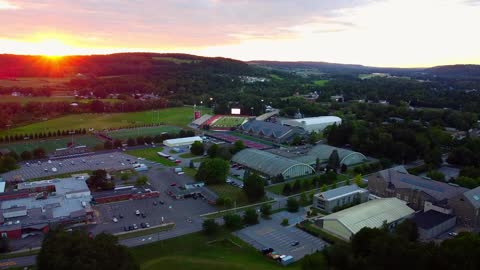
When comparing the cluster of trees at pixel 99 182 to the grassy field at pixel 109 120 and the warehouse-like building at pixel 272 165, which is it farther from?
the grassy field at pixel 109 120

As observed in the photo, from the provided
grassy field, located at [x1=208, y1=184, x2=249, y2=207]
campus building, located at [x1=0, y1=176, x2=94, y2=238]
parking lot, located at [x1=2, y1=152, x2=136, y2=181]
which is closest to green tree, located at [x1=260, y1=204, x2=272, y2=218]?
grassy field, located at [x1=208, y1=184, x2=249, y2=207]

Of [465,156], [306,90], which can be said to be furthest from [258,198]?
[306,90]

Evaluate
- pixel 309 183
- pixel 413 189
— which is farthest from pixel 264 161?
pixel 413 189

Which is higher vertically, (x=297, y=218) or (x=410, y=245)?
(x=410, y=245)

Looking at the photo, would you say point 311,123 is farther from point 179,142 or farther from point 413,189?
point 413,189

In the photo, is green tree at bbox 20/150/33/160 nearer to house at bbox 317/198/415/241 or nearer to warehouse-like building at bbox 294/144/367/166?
warehouse-like building at bbox 294/144/367/166

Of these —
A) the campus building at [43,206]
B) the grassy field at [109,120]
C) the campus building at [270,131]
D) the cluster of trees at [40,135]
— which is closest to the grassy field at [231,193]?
the campus building at [43,206]

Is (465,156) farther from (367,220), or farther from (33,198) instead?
(33,198)
